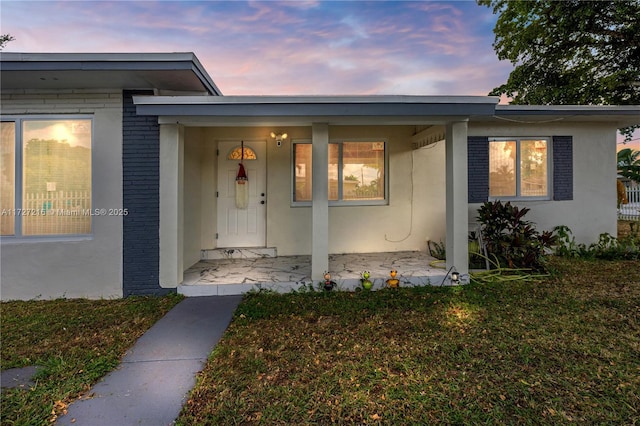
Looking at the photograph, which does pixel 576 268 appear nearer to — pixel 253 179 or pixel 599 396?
pixel 599 396

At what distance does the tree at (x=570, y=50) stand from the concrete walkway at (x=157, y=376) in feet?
45.5

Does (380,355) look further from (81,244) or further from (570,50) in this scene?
(570,50)

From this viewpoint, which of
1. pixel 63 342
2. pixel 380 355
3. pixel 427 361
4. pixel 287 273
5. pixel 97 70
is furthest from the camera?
pixel 287 273

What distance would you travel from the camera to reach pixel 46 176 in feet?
14.7

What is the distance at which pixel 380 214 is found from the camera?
22.2 feet

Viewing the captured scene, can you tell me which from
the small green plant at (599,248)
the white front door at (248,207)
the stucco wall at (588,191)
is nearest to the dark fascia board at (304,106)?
the white front door at (248,207)

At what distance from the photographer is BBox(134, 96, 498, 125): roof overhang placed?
13.2ft

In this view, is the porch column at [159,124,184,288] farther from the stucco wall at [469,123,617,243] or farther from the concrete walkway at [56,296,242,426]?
the stucco wall at [469,123,617,243]

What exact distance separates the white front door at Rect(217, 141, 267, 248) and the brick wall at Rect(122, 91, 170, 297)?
1973mm

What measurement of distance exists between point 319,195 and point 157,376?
3.02 metres

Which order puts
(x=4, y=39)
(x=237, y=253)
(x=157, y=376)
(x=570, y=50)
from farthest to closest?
(x=4, y=39) → (x=570, y=50) → (x=237, y=253) → (x=157, y=376)

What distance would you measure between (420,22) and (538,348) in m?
9.09

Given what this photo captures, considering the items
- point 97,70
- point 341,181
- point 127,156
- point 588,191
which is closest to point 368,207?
point 341,181

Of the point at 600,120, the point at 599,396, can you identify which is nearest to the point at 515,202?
the point at 600,120
